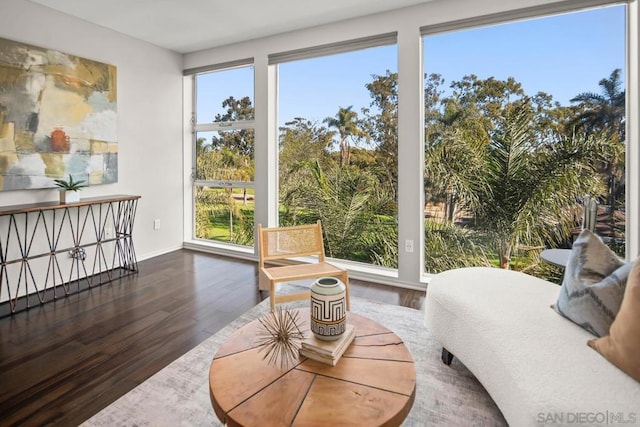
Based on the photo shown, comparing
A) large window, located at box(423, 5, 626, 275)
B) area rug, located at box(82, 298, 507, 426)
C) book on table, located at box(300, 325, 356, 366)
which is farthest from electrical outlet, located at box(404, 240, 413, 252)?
book on table, located at box(300, 325, 356, 366)

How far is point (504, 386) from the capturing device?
52.1 inches

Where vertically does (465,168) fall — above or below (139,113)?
below

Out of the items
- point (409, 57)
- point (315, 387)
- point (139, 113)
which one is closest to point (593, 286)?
point (315, 387)

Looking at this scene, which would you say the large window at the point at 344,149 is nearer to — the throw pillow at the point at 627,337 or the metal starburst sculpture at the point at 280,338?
the metal starburst sculpture at the point at 280,338

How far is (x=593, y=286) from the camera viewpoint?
143cm

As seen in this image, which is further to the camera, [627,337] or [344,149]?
[344,149]

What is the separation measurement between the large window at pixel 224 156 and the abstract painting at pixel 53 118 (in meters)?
1.13

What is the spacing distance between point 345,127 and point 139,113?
240 cm

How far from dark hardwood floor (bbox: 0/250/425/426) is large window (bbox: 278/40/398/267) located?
684 millimetres

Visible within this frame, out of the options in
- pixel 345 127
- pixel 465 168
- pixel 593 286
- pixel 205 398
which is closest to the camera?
pixel 593 286

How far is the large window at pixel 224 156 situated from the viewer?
4.25 meters

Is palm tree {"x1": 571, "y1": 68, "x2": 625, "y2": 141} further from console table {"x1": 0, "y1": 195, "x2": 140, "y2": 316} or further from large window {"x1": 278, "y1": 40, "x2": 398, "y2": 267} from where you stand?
console table {"x1": 0, "y1": 195, "x2": 140, "y2": 316}

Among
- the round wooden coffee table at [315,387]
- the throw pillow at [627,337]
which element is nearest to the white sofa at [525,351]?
the throw pillow at [627,337]

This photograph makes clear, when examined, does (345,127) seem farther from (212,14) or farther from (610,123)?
(610,123)
